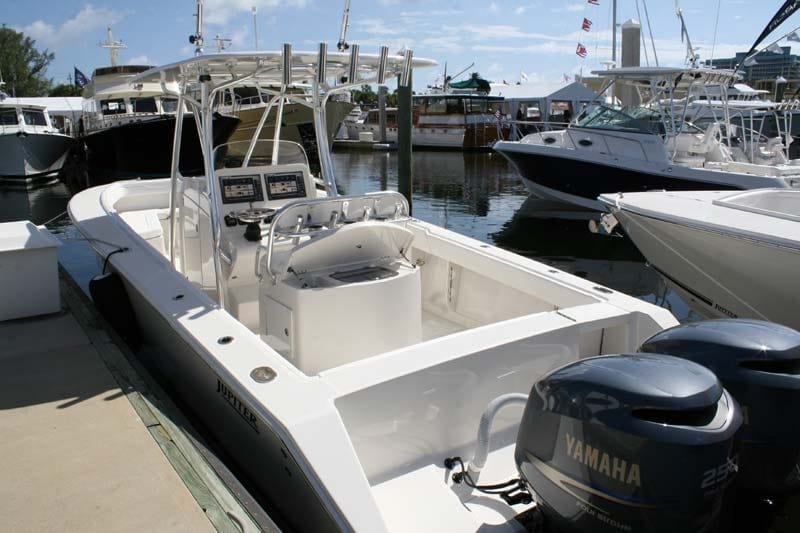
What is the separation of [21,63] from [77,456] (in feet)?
198

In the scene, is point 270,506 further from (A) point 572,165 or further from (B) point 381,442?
(A) point 572,165

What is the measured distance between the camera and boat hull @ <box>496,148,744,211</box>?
11039 millimetres

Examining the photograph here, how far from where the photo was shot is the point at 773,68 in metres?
39.6

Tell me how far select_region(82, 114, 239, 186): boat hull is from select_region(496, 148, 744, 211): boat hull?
894 centimetres

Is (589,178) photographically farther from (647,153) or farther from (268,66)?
(268,66)

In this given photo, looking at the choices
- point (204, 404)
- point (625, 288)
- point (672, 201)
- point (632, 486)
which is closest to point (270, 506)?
point (204, 404)

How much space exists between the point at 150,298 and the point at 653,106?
38.1 feet

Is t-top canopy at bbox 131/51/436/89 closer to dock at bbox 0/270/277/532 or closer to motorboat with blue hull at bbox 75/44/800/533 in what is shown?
motorboat with blue hull at bbox 75/44/800/533

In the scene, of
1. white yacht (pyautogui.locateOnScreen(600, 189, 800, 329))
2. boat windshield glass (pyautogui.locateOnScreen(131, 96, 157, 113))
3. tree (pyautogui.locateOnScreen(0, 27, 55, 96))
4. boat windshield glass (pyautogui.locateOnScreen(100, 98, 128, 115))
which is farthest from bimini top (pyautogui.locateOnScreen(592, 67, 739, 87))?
tree (pyautogui.locateOnScreen(0, 27, 55, 96))

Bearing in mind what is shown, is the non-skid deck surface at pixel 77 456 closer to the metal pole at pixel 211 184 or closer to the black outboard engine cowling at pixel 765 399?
the metal pole at pixel 211 184

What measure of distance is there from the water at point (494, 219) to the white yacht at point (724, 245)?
1.72m

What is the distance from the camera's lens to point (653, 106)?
12734mm

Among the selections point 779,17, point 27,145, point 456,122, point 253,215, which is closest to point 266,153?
point 253,215

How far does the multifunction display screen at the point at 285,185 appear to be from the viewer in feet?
15.3
